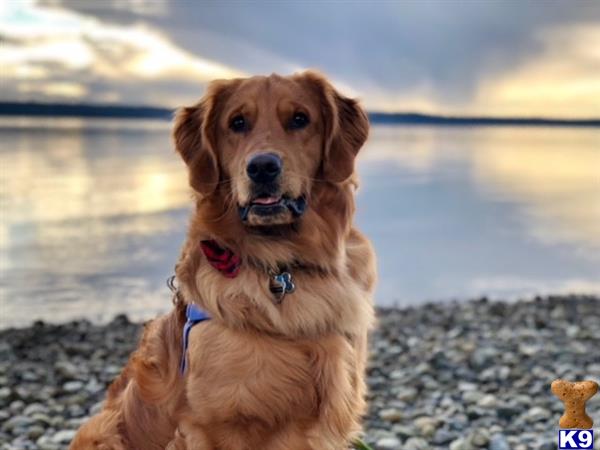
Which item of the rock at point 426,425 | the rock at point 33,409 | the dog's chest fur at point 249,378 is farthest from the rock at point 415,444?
the rock at point 33,409

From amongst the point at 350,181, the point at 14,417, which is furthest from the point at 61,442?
Result: the point at 350,181

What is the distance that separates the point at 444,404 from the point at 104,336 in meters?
4.16

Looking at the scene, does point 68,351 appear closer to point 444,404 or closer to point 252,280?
point 444,404

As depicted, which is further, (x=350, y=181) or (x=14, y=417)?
(x=14, y=417)

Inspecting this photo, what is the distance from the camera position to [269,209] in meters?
3.78

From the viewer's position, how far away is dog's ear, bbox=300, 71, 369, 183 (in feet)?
13.1

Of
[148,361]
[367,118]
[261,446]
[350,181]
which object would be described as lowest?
[261,446]

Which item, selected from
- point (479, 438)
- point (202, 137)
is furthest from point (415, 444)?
point (202, 137)

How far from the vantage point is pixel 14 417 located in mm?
6305

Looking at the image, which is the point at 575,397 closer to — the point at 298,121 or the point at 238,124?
the point at 298,121

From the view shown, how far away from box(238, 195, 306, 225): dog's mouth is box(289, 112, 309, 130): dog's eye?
0.36 meters

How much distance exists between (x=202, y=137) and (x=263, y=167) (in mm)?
548

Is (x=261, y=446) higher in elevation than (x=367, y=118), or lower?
lower

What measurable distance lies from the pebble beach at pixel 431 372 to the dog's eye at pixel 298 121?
2418mm
